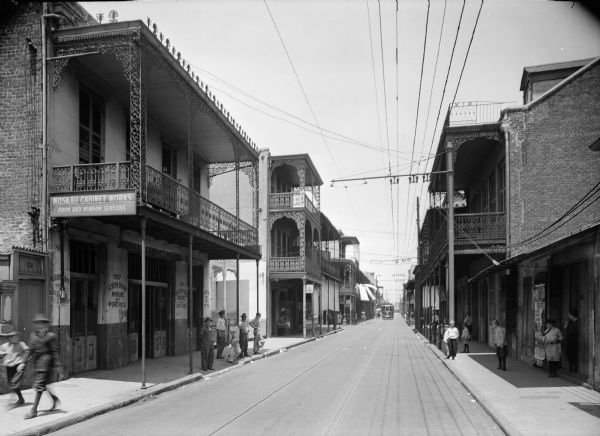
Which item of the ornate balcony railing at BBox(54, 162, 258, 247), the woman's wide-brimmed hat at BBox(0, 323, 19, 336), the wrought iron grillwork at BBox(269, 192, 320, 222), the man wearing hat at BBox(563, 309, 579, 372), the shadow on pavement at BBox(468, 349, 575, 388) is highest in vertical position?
the wrought iron grillwork at BBox(269, 192, 320, 222)

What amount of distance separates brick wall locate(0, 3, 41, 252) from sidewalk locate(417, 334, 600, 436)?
407 inches

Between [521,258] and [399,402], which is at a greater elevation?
[521,258]

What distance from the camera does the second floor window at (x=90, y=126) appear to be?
1555cm

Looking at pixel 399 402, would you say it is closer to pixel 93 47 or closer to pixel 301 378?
pixel 301 378

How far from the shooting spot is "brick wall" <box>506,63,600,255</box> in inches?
814

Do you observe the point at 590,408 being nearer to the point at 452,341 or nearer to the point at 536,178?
the point at 452,341

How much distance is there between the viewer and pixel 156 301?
20.7m

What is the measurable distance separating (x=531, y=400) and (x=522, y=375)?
432 cm

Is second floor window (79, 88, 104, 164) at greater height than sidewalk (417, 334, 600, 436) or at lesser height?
greater

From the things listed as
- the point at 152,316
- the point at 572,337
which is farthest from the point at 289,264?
the point at 572,337

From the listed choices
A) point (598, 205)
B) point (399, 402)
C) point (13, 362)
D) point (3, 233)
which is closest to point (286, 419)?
point (399, 402)

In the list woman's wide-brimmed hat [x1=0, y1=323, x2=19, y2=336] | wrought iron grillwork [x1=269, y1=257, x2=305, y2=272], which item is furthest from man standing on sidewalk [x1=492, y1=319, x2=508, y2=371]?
wrought iron grillwork [x1=269, y1=257, x2=305, y2=272]

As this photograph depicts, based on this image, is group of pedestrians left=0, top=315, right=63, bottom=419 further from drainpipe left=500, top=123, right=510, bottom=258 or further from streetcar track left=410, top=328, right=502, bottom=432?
drainpipe left=500, top=123, right=510, bottom=258

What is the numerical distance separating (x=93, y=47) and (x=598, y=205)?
657 inches
